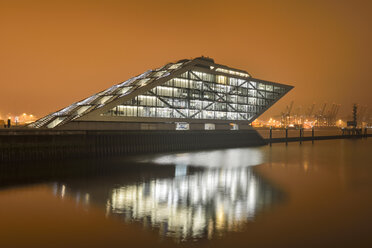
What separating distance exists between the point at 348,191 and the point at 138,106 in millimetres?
33950

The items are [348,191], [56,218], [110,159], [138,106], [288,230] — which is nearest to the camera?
[288,230]

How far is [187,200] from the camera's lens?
18.1m

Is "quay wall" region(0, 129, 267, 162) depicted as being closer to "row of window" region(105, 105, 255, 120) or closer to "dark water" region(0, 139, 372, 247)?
"dark water" region(0, 139, 372, 247)

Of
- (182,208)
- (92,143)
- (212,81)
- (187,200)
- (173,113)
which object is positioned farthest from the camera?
(212,81)

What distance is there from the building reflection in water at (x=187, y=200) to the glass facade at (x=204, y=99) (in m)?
23.7

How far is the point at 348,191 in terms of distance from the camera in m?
21.4

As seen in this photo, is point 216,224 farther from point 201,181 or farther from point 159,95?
point 159,95

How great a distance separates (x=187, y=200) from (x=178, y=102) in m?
38.4

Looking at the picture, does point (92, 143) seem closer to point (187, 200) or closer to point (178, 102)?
point (178, 102)

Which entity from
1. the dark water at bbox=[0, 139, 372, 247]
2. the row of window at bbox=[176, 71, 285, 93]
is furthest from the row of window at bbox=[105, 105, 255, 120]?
the dark water at bbox=[0, 139, 372, 247]

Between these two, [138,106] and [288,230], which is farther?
[138,106]

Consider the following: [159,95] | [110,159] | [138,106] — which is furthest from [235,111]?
[110,159]

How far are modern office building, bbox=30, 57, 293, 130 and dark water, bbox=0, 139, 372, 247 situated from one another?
16.8 m

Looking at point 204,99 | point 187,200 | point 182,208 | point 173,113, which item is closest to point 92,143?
point 173,113
